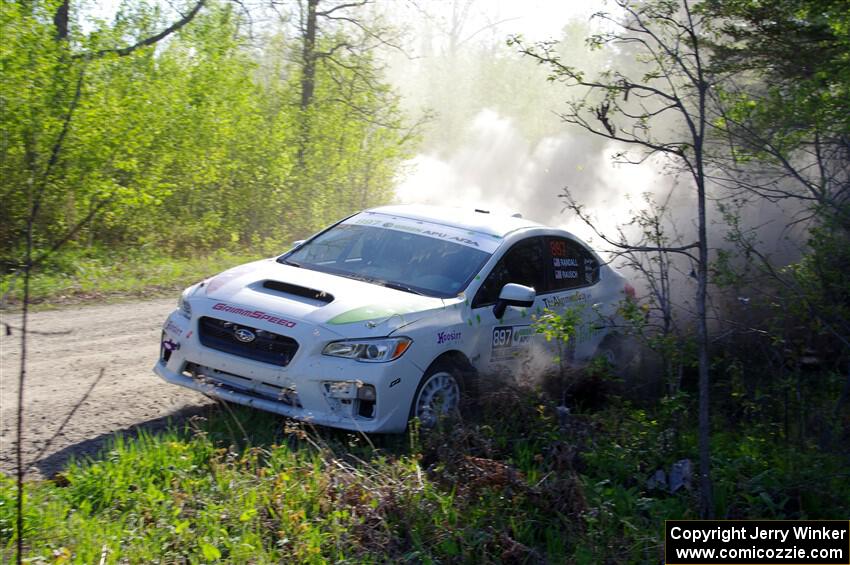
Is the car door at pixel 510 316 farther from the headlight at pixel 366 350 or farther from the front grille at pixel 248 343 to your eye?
the front grille at pixel 248 343

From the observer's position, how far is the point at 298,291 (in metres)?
6.56

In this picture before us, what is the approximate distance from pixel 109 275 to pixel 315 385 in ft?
25.7

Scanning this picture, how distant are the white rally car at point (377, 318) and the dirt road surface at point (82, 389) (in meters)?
0.55

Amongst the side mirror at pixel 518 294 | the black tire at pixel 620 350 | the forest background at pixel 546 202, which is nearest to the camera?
the forest background at pixel 546 202

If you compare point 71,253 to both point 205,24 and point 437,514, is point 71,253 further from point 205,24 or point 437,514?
point 437,514

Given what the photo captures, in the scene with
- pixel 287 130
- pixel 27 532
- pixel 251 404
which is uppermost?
pixel 287 130

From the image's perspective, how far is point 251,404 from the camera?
19.7ft

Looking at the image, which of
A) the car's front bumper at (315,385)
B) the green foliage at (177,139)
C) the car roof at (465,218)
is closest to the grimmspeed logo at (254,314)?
the car's front bumper at (315,385)

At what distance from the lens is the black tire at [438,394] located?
6.25 m

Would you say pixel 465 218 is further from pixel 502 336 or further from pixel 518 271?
pixel 502 336

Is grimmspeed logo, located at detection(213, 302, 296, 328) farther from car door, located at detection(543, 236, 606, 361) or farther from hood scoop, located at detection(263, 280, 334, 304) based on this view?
car door, located at detection(543, 236, 606, 361)

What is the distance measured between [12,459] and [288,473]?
1.81 m

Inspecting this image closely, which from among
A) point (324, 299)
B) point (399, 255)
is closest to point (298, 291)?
point (324, 299)

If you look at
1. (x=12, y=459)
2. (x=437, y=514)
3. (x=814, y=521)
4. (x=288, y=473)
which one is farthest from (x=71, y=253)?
(x=814, y=521)
